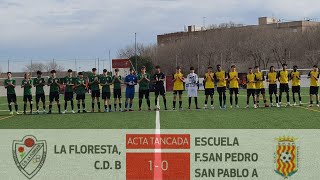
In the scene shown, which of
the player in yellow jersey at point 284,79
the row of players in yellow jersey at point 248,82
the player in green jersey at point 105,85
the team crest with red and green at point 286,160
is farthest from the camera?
the player in yellow jersey at point 284,79

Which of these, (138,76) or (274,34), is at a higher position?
(274,34)

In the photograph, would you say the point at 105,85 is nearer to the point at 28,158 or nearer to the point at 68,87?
the point at 68,87

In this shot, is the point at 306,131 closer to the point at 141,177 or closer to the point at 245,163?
the point at 245,163

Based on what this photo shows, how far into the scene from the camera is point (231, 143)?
11.3 m

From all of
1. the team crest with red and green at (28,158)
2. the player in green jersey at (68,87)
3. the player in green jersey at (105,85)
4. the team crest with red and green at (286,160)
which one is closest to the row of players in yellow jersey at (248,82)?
the player in green jersey at (105,85)

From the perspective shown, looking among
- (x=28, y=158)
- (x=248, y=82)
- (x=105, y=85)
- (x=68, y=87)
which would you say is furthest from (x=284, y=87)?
(x=28, y=158)

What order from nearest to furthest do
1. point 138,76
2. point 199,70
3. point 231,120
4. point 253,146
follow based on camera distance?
1. point 253,146
2. point 231,120
3. point 138,76
4. point 199,70

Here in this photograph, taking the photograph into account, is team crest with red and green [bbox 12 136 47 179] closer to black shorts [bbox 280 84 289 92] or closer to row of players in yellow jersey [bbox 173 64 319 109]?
row of players in yellow jersey [bbox 173 64 319 109]

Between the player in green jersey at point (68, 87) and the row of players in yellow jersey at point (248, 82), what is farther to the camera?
the row of players in yellow jersey at point (248, 82)

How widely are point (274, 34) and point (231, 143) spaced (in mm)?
76388

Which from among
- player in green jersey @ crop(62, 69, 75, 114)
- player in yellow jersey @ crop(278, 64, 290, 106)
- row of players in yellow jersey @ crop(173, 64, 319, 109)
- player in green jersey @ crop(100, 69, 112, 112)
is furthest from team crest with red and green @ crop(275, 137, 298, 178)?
player in yellow jersey @ crop(278, 64, 290, 106)

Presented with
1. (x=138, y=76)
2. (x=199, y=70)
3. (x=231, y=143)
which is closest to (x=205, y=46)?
(x=199, y=70)

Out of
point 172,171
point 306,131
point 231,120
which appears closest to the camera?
point 172,171

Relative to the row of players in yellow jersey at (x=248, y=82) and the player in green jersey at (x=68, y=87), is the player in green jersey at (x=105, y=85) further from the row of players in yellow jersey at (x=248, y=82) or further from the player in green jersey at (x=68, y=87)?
the row of players in yellow jersey at (x=248, y=82)
